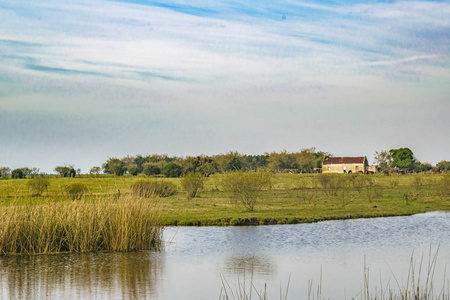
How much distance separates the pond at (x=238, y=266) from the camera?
14016 mm

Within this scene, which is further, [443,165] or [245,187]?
[443,165]

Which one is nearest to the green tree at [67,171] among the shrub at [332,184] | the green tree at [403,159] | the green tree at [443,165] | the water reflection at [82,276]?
the shrub at [332,184]

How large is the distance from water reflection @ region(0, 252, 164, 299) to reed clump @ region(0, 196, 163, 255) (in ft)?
2.18

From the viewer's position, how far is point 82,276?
15.7m

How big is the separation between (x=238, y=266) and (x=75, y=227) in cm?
665

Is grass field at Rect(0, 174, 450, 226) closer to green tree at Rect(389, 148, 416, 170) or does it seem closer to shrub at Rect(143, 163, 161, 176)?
shrub at Rect(143, 163, 161, 176)

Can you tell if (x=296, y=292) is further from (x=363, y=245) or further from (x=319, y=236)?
(x=319, y=236)

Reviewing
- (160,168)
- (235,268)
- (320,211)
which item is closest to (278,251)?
(235,268)

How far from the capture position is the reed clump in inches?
757

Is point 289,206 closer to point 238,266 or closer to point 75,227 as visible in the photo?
point 75,227

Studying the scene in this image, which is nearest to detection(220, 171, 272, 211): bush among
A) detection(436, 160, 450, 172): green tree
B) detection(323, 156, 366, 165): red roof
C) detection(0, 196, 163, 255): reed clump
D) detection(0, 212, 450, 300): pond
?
detection(0, 212, 450, 300): pond

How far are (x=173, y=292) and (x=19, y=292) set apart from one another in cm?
401

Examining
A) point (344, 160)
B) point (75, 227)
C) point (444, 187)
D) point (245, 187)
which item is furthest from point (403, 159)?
point (75, 227)

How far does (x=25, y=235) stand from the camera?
1931 cm
